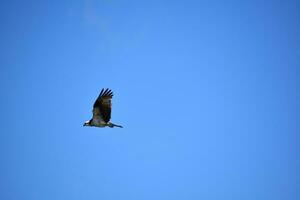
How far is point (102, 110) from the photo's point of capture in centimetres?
5206

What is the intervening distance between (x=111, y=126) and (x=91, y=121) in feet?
5.54

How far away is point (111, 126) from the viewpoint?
53.0 meters

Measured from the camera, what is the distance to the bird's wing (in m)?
51.4

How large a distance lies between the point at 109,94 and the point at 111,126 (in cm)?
297

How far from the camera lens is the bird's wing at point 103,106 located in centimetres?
5141

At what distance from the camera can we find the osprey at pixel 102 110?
169ft

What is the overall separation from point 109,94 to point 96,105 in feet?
4.84

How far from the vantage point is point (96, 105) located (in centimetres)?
5203

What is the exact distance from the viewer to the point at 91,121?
5347 cm

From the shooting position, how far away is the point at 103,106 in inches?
2040

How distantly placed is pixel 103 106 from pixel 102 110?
41 centimetres
